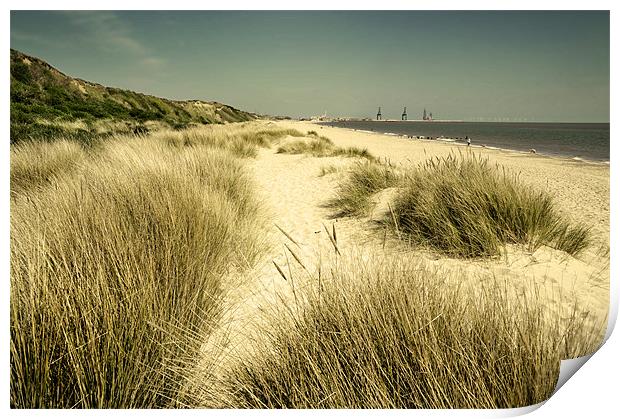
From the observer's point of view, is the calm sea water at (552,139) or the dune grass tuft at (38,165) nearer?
the dune grass tuft at (38,165)

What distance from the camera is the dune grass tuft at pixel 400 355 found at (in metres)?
1.17

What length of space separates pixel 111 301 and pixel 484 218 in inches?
117

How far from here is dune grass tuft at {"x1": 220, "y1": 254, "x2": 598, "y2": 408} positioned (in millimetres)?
1168

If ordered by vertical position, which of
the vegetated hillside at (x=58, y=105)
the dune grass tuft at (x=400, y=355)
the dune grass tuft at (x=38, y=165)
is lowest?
the dune grass tuft at (x=400, y=355)

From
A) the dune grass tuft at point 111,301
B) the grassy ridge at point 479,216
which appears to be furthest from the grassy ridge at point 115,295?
the grassy ridge at point 479,216

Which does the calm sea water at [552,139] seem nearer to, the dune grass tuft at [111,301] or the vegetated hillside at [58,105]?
the dune grass tuft at [111,301]

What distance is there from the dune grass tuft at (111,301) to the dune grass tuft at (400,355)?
37 centimetres

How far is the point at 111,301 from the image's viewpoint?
1.38 m

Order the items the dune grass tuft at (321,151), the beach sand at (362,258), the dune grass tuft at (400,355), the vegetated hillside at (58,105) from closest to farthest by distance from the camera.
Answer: the dune grass tuft at (400,355), the beach sand at (362,258), the vegetated hillside at (58,105), the dune grass tuft at (321,151)

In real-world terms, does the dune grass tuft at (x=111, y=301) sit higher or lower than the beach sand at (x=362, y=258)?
higher

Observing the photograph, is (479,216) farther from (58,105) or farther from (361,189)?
(58,105)

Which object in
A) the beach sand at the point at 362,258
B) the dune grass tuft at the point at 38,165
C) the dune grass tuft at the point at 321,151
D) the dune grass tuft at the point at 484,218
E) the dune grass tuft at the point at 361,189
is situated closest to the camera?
the beach sand at the point at 362,258

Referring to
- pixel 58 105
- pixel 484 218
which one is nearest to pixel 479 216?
pixel 484 218
